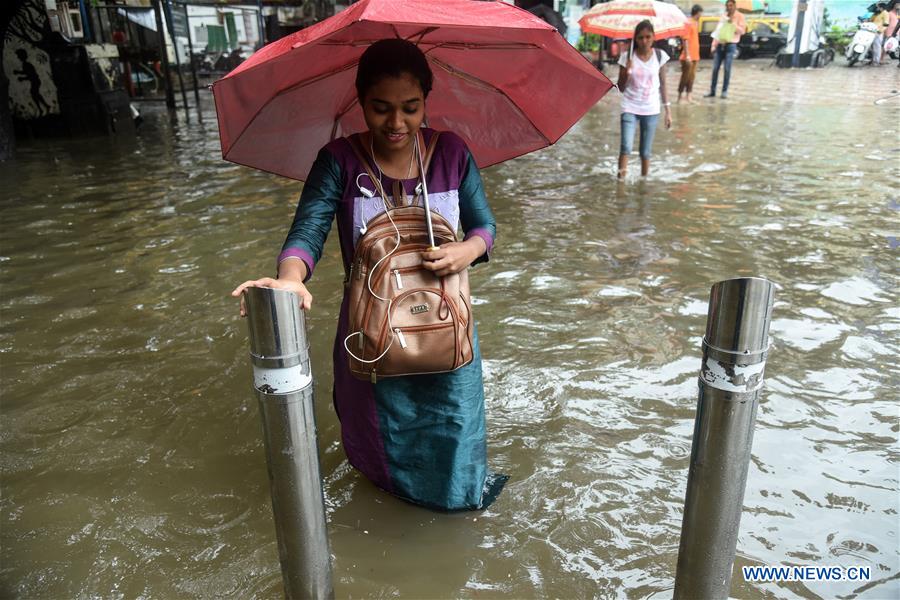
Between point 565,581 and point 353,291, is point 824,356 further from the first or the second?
point 353,291

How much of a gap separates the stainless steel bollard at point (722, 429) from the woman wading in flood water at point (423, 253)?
0.81 meters

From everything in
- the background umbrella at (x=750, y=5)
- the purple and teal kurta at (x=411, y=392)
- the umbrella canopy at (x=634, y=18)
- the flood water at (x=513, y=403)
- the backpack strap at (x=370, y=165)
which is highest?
the background umbrella at (x=750, y=5)

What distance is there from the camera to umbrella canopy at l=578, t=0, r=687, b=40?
843 centimetres

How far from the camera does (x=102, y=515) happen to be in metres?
2.68

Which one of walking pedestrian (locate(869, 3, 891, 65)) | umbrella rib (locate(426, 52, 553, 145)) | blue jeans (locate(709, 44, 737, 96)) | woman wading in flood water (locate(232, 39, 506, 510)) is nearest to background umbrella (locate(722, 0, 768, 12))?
walking pedestrian (locate(869, 3, 891, 65))

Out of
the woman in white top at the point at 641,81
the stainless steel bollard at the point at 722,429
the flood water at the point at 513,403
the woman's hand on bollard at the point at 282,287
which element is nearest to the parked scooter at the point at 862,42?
the flood water at the point at 513,403

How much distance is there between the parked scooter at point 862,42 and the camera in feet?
72.2

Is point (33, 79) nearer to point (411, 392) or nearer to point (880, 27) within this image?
point (411, 392)

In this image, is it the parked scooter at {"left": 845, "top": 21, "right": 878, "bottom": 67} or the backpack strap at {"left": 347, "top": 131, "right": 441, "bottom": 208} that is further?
the parked scooter at {"left": 845, "top": 21, "right": 878, "bottom": 67}

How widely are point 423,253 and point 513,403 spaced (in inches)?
61.2

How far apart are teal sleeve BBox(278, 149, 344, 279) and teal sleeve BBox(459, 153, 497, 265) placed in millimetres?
418

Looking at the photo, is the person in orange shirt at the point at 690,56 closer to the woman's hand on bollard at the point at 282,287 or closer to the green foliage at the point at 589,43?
the green foliage at the point at 589,43

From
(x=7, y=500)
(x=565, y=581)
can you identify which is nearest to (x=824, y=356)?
(x=565, y=581)

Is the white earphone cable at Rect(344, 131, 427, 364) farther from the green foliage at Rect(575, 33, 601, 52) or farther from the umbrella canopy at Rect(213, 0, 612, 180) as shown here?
the green foliage at Rect(575, 33, 601, 52)
